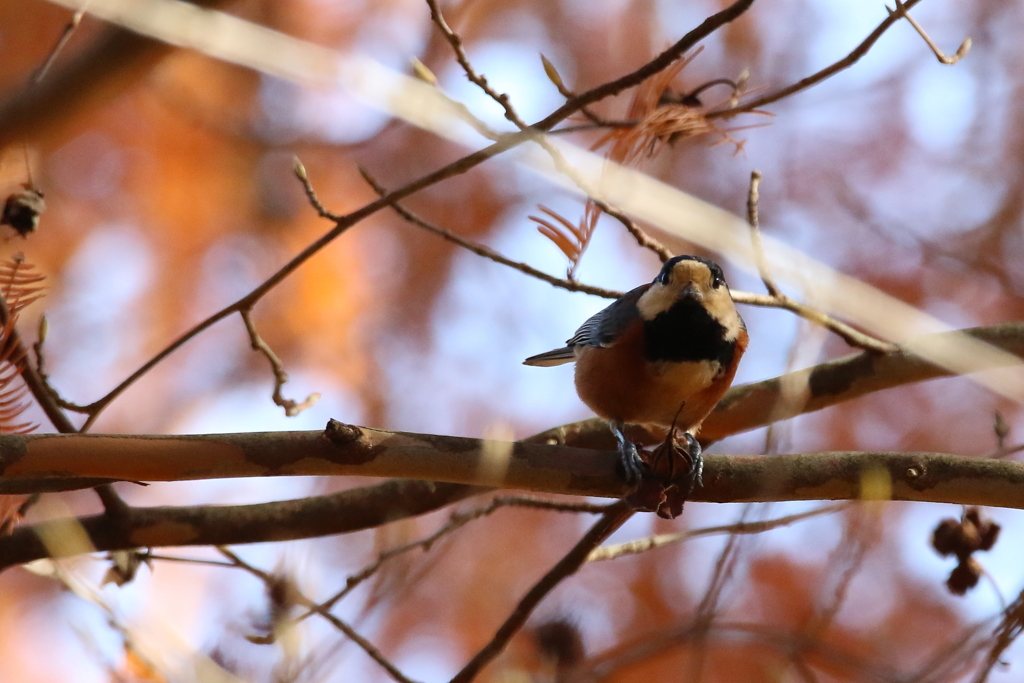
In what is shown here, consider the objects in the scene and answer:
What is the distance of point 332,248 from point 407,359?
604mm

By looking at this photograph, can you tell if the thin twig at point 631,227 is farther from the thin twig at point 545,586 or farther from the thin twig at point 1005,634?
the thin twig at point 1005,634

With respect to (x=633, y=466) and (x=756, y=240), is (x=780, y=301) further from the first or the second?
(x=633, y=466)

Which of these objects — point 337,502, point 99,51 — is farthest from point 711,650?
point 99,51

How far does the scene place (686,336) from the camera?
2.50 metres

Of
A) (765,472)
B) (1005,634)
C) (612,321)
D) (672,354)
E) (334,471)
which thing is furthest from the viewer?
(612,321)

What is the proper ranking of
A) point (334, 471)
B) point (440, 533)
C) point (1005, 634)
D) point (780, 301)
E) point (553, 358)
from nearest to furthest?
point (1005, 634) → point (334, 471) → point (440, 533) → point (780, 301) → point (553, 358)

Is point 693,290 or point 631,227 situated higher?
point 693,290

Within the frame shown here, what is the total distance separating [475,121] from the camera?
1878 mm

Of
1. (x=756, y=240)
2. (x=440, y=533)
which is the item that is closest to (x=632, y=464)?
(x=440, y=533)

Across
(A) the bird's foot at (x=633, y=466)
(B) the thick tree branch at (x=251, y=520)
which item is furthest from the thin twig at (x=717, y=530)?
(B) the thick tree branch at (x=251, y=520)

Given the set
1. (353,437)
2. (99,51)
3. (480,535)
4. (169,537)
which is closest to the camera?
(99,51)

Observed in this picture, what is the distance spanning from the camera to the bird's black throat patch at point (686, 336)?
8.14 feet

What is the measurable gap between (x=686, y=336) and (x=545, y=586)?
0.79m

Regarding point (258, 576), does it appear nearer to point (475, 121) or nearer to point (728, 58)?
point (475, 121)
